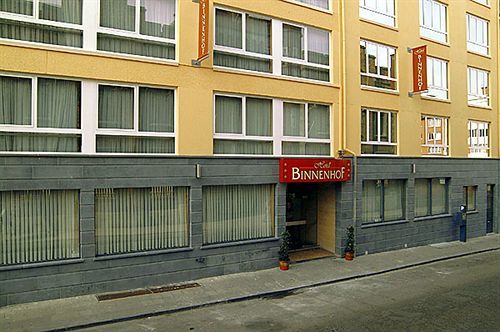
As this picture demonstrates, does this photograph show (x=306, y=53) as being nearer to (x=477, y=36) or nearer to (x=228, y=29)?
(x=228, y=29)

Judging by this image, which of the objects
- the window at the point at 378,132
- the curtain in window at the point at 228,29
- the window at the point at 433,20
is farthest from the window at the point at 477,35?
the curtain in window at the point at 228,29

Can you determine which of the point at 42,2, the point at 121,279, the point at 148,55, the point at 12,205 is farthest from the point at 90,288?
the point at 42,2

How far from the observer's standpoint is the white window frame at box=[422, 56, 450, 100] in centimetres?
1794

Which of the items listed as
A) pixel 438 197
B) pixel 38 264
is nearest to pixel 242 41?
pixel 38 264

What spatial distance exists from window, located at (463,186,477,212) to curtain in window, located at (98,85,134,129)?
54.3ft

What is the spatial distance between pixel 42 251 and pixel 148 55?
570 cm

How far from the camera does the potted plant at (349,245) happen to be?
14.0 meters

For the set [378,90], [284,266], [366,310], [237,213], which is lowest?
[366,310]

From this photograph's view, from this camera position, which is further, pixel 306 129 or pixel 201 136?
pixel 306 129

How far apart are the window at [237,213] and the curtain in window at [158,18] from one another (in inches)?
181

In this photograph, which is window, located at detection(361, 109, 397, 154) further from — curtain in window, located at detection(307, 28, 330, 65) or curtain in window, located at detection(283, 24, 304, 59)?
curtain in window, located at detection(283, 24, 304, 59)

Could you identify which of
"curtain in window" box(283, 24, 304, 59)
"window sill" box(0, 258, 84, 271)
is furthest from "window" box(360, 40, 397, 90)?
"window sill" box(0, 258, 84, 271)

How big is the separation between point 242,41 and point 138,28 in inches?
128

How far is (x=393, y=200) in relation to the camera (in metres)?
16.4
